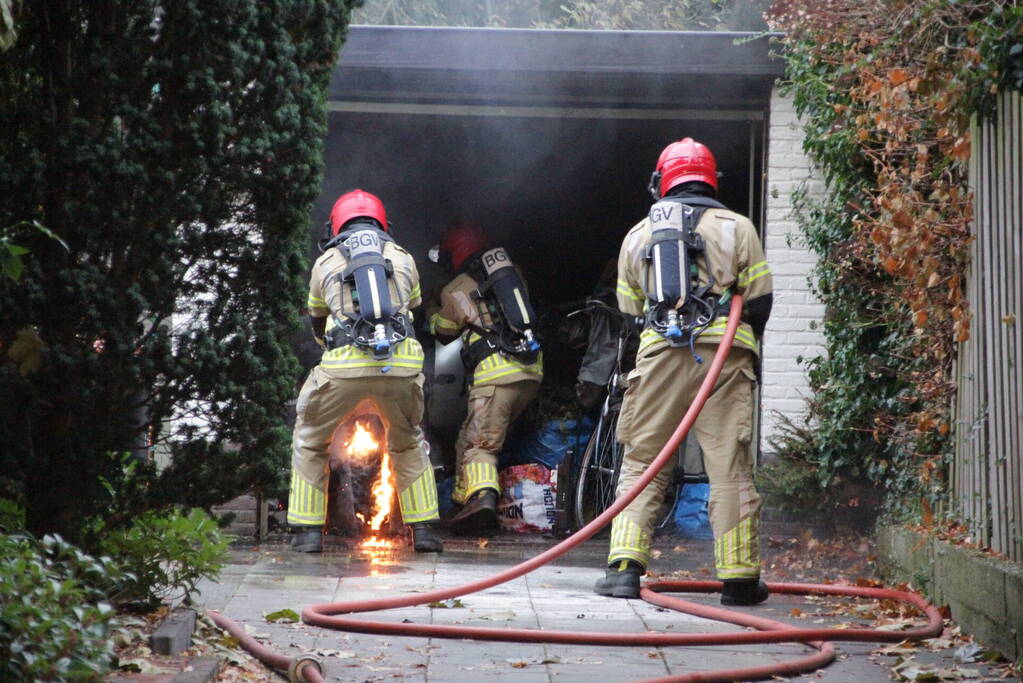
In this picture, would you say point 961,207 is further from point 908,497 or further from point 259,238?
point 259,238

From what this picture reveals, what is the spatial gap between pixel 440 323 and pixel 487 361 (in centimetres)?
52

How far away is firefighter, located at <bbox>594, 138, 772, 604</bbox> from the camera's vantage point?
6488 millimetres

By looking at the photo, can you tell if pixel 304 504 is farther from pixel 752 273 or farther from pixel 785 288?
pixel 785 288

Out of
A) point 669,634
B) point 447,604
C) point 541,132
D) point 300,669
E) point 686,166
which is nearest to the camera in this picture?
point 300,669

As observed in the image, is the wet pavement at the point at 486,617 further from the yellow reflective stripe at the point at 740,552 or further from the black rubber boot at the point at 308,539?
the yellow reflective stripe at the point at 740,552

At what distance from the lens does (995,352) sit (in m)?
5.25

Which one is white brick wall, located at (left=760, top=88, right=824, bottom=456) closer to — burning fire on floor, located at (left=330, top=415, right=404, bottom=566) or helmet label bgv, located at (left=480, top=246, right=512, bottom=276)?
helmet label bgv, located at (left=480, top=246, right=512, bottom=276)

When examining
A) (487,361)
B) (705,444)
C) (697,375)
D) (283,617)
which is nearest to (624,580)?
(705,444)

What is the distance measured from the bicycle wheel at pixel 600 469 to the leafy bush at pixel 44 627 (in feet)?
22.3

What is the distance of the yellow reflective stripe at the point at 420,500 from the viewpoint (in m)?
8.57

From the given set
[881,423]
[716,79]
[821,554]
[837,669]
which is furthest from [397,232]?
[837,669]

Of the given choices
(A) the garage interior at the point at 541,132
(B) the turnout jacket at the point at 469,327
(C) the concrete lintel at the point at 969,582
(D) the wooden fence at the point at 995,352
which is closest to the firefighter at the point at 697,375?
(C) the concrete lintel at the point at 969,582

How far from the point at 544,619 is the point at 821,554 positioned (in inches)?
114

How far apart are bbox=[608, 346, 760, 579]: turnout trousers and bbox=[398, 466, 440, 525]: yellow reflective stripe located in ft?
6.92
